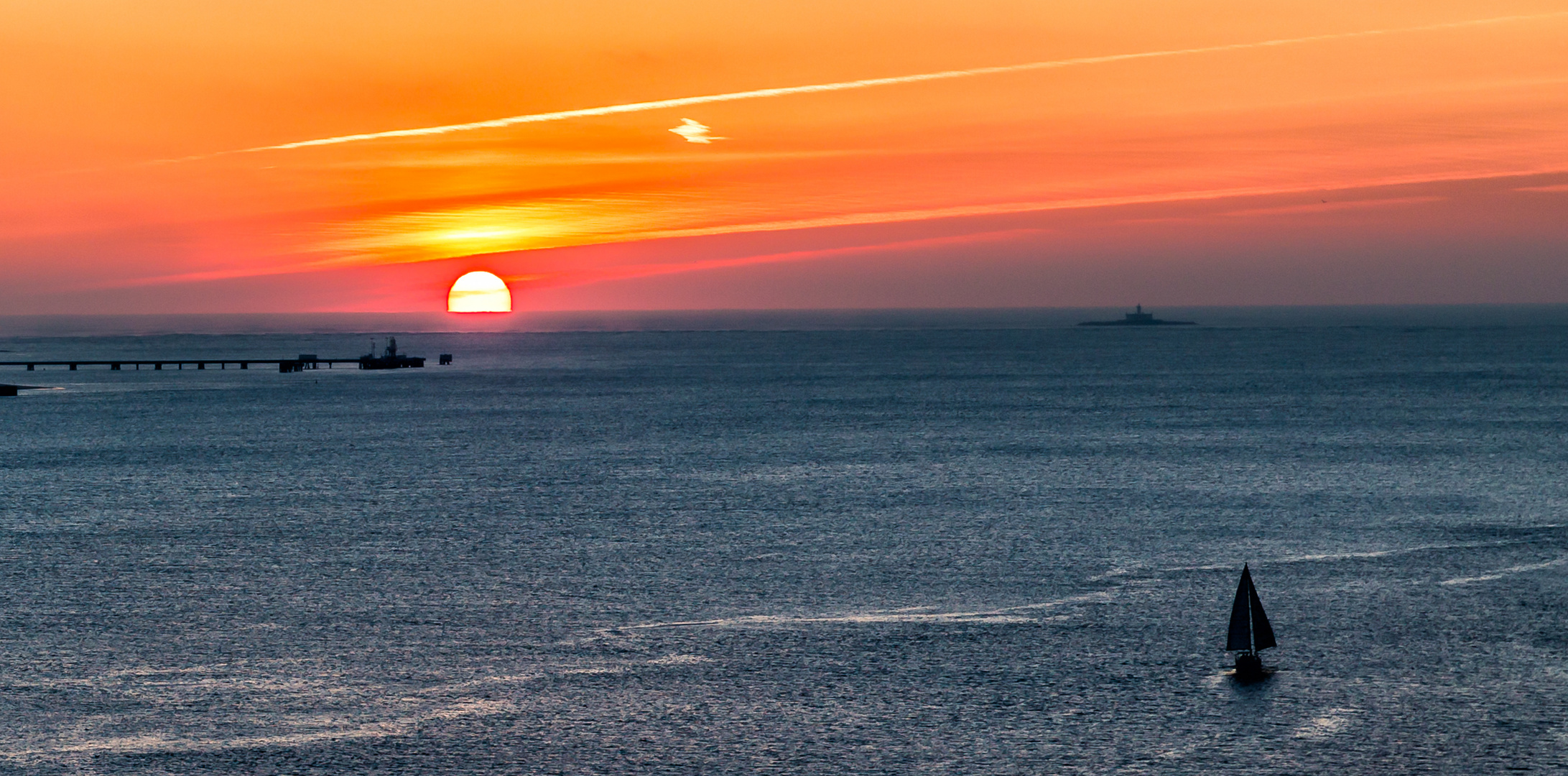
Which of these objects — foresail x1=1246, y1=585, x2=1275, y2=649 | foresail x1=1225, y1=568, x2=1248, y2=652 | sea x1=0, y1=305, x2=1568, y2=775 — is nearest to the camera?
sea x1=0, y1=305, x2=1568, y2=775

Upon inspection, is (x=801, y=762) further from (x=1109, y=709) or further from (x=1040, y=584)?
(x=1040, y=584)

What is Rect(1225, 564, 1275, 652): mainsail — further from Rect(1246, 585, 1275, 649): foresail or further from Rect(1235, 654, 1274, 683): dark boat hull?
Rect(1235, 654, 1274, 683): dark boat hull

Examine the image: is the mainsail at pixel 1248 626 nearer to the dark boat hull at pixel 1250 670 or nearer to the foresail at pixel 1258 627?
the foresail at pixel 1258 627

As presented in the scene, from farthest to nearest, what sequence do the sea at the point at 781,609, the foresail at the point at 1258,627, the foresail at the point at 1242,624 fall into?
the foresail at the point at 1242,624
the foresail at the point at 1258,627
the sea at the point at 781,609

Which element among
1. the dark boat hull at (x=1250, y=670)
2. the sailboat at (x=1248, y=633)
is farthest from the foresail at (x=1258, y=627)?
the dark boat hull at (x=1250, y=670)

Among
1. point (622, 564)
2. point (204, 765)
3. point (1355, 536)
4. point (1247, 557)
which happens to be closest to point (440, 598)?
point (622, 564)

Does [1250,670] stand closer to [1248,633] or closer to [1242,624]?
Result: [1248,633]

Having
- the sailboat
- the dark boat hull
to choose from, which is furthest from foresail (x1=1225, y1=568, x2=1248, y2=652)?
the dark boat hull
